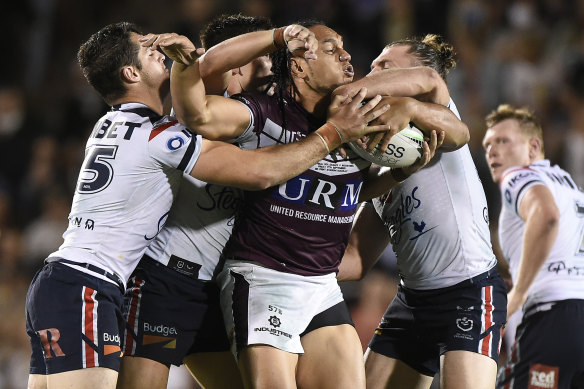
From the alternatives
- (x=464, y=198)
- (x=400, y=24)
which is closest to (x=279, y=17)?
(x=400, y=24)

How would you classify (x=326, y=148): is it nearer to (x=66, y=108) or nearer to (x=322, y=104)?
(x=322, y=104)

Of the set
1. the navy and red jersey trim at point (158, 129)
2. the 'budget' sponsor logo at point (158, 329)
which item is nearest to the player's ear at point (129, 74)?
the navy and red jersey trim at point (158, 129)

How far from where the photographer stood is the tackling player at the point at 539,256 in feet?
18.2

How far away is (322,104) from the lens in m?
4.65

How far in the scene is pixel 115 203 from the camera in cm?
439

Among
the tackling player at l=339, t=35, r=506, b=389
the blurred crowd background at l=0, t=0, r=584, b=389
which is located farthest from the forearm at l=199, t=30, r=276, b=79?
the blurred crowd background at l=0, t=0, r=584, b=389

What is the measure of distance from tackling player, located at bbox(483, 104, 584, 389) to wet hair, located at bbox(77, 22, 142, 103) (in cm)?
272

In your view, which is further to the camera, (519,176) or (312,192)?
(519,176)

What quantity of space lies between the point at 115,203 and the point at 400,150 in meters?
1.52

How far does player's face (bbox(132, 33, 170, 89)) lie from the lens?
4.70m

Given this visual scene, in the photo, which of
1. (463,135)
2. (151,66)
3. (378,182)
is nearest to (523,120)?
(463,135)

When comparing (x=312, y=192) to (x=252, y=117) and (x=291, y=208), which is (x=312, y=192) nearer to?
(x=291, y=208)

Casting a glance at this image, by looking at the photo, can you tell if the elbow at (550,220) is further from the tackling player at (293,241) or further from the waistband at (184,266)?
the waistband at (184,266)

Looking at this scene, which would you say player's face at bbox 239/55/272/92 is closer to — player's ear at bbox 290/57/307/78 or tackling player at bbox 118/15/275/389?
tackling player at bbox 118/15/275/389
